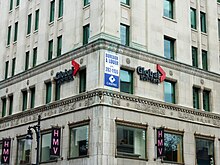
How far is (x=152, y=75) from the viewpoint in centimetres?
3669

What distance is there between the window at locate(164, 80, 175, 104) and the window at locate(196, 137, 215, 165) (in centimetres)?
445

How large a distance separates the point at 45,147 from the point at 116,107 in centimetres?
817

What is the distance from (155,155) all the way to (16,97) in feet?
51.6

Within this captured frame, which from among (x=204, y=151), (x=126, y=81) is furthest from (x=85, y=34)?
(x=204, y=151)

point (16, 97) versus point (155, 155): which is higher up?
point (16, 97)

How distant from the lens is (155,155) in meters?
35.3

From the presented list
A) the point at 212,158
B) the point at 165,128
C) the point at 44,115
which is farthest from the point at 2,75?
the point at 212,158

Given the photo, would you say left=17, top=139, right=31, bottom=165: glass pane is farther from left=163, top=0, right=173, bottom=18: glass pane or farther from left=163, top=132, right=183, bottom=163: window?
left=163, top=0, right=173, bottom=18: glass pane

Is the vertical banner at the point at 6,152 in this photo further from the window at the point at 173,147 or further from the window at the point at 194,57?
the window at the point at 194,57

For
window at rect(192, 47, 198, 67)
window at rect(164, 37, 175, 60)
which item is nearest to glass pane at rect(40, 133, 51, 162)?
window at rect(164, 37, 175, 60)

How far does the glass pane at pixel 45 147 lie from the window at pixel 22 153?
6.97ft

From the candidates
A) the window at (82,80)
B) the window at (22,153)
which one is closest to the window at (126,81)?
the window at (82,80)

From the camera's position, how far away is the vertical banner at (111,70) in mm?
33869

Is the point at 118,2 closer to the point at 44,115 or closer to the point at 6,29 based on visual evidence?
the point at 44,115
